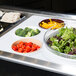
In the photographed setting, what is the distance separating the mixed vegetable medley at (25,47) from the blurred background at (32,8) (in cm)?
13

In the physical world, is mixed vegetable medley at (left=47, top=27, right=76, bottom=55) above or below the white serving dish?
above

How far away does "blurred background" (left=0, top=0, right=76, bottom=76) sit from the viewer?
3.97ft

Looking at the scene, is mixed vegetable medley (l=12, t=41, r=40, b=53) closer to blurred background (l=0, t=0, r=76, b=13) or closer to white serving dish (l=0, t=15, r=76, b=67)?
white serving dish (l=0, t=15, r=76, b=67)

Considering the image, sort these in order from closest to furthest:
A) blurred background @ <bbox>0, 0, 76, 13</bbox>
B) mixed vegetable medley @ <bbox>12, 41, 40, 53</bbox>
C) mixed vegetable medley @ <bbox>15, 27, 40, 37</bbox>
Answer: mixed vegetable medley @ <bbox>12, 41, 40, 53</bbox>, mixed vegetable medley @ <bbox>15, 27, 40, 37</bbox>, blurred background @ <bbox>0, 0, 76, 13</bbox>

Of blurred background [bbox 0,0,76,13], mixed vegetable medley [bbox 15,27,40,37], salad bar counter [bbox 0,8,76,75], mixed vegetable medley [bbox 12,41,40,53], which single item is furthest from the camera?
blurred background [bbox 0,0,76,13]

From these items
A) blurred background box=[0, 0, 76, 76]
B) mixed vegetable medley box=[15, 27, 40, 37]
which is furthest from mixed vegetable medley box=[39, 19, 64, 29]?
blurred background box=[0, 0, 76, 76]

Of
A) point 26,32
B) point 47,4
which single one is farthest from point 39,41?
point 47,4

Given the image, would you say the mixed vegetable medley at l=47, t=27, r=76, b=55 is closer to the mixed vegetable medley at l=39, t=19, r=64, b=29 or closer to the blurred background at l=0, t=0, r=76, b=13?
the mixed vegetable medley at l=39, t=19, r=64, b=29

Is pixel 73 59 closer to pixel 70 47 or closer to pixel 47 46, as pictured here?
pixel 70 47

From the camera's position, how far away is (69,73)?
1.05m

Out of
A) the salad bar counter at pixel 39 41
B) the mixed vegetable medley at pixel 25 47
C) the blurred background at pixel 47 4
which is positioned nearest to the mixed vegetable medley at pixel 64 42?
the salad bar counter at pixel 39 41

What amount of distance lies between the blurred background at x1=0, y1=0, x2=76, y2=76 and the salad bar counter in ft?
0.17

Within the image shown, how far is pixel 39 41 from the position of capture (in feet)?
4.55

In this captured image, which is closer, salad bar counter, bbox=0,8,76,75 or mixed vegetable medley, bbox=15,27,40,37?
salad bar counter, bbox=0,8,76,75
